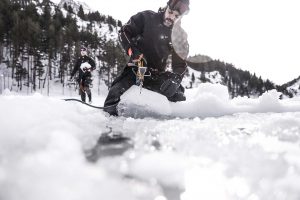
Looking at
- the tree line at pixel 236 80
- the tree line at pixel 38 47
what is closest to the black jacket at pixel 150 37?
the tree line at pixel 38 47

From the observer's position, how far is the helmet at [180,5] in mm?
5304

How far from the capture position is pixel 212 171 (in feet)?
4.66

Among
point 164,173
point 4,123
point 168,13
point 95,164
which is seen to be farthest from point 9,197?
point 168,13

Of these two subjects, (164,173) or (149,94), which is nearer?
(164,173)

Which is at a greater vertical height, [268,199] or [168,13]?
[168,13]

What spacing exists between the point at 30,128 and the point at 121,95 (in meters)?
3.28

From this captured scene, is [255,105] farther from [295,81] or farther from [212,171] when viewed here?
[295,81]

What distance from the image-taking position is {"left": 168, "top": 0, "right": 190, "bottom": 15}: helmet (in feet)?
17.4

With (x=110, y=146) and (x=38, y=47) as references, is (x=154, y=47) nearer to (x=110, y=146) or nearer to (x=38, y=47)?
(x=110, y=146)

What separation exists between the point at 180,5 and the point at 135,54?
1035 millimetres

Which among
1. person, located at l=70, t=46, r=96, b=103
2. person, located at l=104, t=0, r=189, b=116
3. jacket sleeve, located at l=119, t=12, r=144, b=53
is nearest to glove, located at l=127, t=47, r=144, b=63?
person, located at l=104, t=0, r=189, b=116

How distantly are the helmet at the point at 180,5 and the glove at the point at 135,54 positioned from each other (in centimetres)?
89

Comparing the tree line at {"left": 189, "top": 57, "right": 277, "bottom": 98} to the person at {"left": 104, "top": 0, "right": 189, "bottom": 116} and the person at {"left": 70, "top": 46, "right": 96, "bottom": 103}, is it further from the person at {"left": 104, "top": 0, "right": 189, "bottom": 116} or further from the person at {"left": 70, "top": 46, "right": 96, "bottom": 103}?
the person at {"left": 104, "top": 0, "right": 189, "bottom": 116}

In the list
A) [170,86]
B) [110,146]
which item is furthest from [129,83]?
[110,146]
